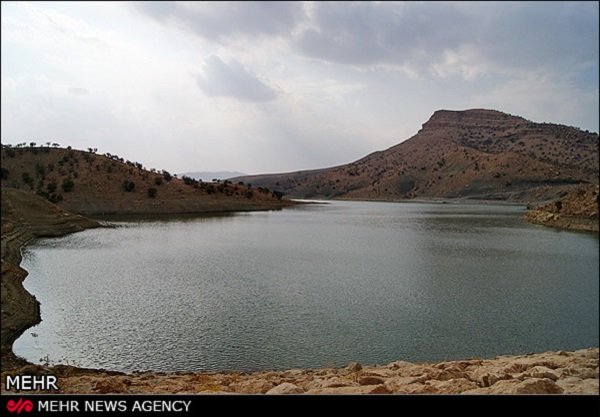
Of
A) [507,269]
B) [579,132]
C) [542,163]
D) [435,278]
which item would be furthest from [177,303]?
[579,132]

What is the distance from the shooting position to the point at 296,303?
16.3m

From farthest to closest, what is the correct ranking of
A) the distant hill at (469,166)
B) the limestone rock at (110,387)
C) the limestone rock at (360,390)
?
the distant hill at (469,166) < the limestone rock at (110,387) < the limestone rock at (360,390)

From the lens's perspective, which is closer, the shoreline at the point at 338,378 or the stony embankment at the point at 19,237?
the shoreline at the point at 338,378

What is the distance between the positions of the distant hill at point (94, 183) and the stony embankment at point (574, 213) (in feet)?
141

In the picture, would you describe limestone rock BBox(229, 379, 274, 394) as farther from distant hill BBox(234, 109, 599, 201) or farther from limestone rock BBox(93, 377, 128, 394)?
distant hill BBox(234, 109, 599, 201)

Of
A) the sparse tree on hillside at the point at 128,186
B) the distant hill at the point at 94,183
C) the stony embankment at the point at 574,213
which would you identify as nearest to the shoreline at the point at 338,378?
the distant hill at the point at 94,183

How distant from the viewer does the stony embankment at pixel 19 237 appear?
1285 centimetres

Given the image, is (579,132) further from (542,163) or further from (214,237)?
(214,237)

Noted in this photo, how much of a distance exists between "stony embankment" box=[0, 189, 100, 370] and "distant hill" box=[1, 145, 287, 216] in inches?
37.4

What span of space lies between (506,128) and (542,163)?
4585 cm

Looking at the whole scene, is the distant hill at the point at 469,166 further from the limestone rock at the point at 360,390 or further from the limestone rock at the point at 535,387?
the limestone rock at the point at 360,390

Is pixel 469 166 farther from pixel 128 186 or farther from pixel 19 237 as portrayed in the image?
pixel 19 237

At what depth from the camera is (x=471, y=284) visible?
20.5 meters

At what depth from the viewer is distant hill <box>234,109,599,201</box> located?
102062mm
